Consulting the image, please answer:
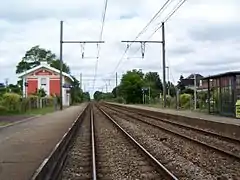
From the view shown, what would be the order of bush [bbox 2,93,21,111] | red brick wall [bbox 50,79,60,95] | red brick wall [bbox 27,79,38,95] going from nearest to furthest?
bush [bbox 2,93,21,111], red brick wall [bbox 27,79,38,95], red brick wall [bbox 50,79,60,95]

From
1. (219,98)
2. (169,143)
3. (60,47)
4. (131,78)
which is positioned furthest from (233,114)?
(131,78)

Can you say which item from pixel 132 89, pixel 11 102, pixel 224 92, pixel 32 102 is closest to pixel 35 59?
pixel 132 89

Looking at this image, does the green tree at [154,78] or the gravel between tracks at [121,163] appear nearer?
the gravel between tracks at [121,163]

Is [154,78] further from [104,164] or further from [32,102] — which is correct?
[104,164]

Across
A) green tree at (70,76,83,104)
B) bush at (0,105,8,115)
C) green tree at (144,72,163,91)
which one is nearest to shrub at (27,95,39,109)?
bush at (0,105,8,115)

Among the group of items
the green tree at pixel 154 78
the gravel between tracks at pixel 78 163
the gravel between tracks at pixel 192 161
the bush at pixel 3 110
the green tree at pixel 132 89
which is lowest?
the gravel between tracks at pixel 78 163

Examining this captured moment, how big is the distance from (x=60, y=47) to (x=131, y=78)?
57.9 metres

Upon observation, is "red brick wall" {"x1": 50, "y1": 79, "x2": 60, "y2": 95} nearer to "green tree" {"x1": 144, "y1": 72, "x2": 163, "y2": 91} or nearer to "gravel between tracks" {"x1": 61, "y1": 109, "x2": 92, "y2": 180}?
"green tree" {"x1": 144, "y1": 72, "x2": 163, "y2": 91}

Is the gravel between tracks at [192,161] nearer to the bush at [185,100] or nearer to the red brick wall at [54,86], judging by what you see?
the bush at [185,100]

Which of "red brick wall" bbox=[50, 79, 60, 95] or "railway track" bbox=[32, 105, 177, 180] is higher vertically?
"red brick wall" bbox=[50, 79, 60, 95]

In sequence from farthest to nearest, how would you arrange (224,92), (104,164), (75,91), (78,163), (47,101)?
(75,91)
(47,101)
(224,92)
(78,163)
(104,164)

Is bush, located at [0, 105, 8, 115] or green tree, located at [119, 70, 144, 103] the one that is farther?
green tree, located at [119, 70, 144, 103]

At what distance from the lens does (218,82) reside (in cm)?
3478

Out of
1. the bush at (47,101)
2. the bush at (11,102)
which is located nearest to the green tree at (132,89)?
the bush at (47,101)
